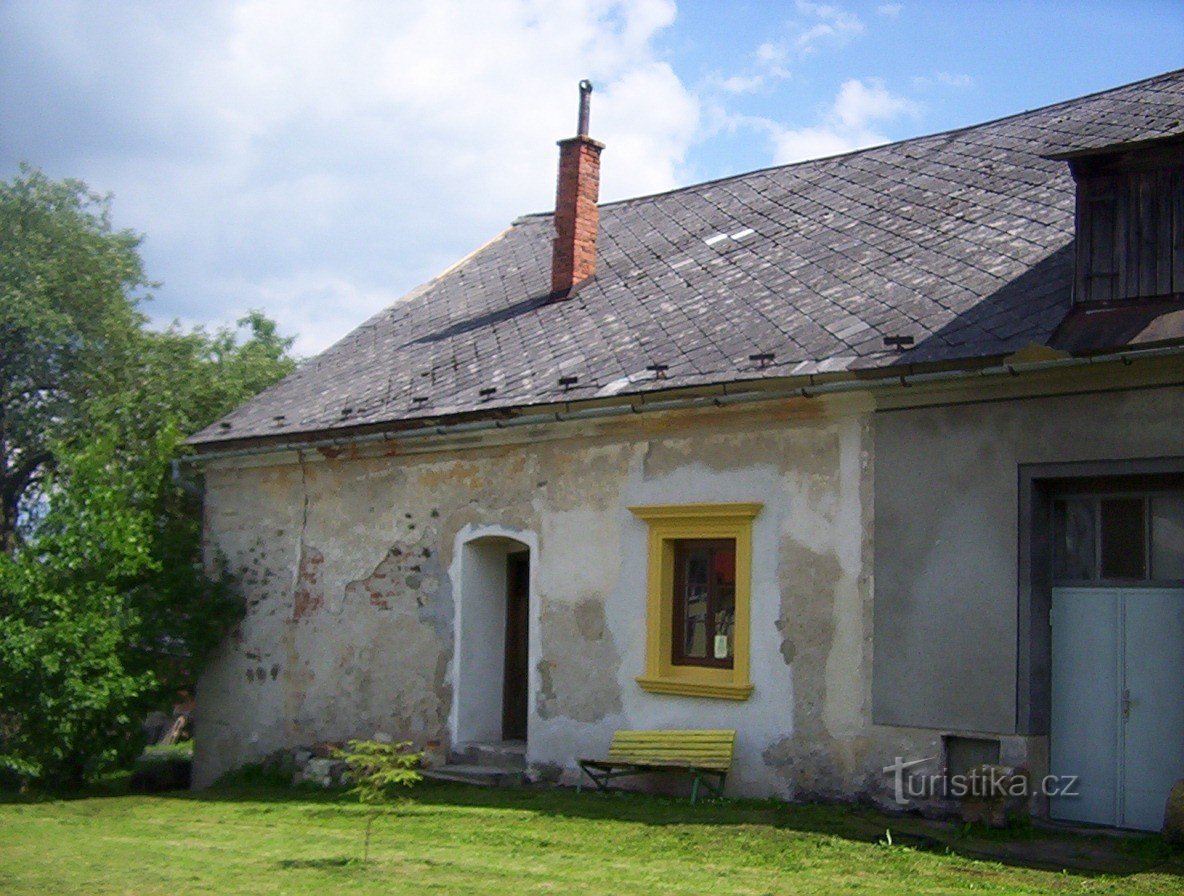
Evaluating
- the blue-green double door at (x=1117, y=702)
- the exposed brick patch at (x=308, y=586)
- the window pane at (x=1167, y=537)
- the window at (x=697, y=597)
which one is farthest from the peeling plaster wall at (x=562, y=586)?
the window pane at (x=1167, y=537)

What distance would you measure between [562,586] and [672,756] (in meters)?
2.03

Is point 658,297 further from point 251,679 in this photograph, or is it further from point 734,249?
point 251,679

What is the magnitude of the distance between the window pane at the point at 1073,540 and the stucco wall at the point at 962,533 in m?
0.45

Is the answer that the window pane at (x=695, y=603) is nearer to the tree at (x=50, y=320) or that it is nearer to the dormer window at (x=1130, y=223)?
the dormer window at (x=1130, y=223)

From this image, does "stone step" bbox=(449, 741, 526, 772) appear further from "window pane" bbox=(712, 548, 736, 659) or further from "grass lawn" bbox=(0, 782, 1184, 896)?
"window pane" bbox=(712, 548, 736, 659)

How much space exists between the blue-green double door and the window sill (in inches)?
98.6

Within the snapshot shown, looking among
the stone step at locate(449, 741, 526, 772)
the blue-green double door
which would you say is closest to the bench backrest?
the stone step at locate(449, 741, 526, 772)

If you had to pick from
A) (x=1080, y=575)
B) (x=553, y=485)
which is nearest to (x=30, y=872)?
(x=553, y=485)

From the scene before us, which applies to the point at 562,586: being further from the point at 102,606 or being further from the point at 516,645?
the point at 102,606

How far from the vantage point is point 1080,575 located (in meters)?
10.1

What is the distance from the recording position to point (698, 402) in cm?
1157

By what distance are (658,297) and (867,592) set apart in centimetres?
474

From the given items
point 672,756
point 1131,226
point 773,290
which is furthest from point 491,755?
point 1131,226

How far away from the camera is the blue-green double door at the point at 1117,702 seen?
31.5 feet
